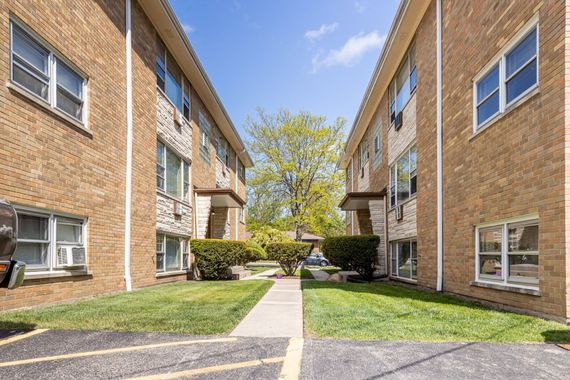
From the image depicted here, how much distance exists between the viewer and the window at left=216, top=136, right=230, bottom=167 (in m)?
20.6

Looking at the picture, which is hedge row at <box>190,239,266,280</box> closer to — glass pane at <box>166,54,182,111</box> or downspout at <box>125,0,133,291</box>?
downspout at <box>125,0,133,291</box>

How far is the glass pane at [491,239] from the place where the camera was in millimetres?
6855

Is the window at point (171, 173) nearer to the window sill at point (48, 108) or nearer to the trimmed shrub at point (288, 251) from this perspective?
the window sill at point (48, 108)

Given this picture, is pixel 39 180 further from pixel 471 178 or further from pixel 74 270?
pixel 471 178

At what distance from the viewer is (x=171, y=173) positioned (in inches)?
517

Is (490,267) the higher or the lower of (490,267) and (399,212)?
the lower

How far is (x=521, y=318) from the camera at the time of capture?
5.43 meters

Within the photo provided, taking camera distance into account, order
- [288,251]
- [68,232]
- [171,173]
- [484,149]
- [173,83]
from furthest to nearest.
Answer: [288,251] → [173,83] → [171,173] → [68,232] → [484,149]

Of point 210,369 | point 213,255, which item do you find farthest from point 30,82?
point 213,255

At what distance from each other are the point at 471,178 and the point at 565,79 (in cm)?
296

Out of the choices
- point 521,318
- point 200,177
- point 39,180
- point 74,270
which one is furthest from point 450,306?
point 200,177

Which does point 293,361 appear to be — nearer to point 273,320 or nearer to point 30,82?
point 273,320

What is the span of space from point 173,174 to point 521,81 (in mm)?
11021

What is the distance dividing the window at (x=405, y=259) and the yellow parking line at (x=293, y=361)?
8388mm
